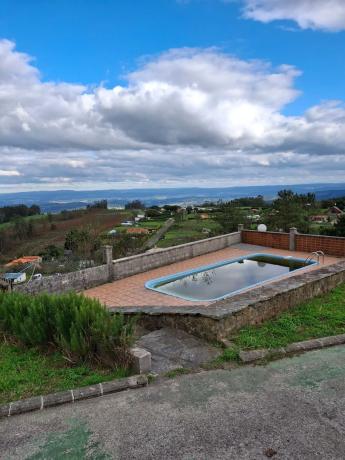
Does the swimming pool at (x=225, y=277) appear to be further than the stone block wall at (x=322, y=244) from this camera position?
No

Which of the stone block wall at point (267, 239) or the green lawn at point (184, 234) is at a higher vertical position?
the stone block wall at point (267, 239)

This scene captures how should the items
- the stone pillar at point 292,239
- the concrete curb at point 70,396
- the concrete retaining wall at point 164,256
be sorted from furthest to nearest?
the stone pillar at point 292,239 → the concrete retaining wall at point 164,256 → the concrete curb at point 70,396

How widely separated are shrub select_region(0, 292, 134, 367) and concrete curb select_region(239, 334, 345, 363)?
4.55ft

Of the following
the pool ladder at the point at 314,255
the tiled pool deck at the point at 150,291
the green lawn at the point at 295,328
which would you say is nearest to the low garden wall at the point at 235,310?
the green lawn at the point at 295,328

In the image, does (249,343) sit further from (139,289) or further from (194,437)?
(139,289)

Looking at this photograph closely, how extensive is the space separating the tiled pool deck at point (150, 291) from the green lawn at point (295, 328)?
252 centimetres

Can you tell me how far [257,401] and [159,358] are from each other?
56.6 inches

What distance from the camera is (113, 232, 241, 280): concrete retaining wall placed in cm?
1095

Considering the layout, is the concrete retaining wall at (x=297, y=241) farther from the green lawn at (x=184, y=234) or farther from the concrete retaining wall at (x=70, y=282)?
the concrete retaining wall at (x=70, y=282)

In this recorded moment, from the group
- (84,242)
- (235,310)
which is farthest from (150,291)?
(84,242)

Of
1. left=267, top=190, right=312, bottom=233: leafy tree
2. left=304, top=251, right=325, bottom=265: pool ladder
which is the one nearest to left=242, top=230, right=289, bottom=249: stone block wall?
left=304, top=251, right=325, bottom=265: pool ladder

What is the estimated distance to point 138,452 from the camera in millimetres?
2404

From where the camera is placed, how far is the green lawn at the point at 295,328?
4242 mm

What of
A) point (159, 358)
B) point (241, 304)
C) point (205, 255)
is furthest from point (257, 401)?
point (205, 255)
